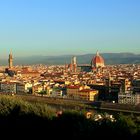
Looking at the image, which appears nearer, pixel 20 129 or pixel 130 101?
pixel 20 129

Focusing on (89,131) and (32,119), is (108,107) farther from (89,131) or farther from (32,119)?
(89,131)

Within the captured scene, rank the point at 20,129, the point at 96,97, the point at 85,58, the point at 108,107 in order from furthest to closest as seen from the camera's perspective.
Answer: the point at 85,58 → the point at 96,97 → the point at 108,107 → the point at 20,129

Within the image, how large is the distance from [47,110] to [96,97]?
57.6 feet

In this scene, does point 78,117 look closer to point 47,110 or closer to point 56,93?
point 47,110

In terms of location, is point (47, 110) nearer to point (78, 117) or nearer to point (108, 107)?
point (78, 117)

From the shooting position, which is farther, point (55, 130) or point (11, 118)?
point (11, 118)

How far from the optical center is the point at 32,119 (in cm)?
1407

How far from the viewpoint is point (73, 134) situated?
1163 cm

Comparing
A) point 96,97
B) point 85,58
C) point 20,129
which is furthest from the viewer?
point 85,58

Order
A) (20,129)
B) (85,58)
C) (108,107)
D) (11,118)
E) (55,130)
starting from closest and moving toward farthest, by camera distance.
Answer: (55,130) → (20,129) → (11,118) → (108,107) → (85,58)

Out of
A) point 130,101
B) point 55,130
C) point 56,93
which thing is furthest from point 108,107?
point 55,130

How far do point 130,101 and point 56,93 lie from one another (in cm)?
698

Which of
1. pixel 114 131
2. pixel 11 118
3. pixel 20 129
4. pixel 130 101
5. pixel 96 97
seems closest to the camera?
pixel 114 131

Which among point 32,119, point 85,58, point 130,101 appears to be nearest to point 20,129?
point 32,119
